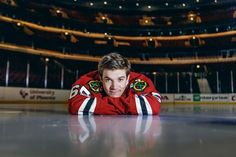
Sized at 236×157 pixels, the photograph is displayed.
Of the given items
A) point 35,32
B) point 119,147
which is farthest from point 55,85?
point 119,147

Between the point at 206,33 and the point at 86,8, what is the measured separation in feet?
41.0

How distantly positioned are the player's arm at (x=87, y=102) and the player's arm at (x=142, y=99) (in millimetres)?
282

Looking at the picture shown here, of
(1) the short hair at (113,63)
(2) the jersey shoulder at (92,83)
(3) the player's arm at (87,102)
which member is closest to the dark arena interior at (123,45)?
(3) the player's arm at (87,102)

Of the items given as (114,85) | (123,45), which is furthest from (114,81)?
(123,45)

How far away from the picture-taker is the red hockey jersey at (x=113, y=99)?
3.90m

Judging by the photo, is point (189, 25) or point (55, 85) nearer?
point (55, 85)

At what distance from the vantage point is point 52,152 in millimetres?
1434

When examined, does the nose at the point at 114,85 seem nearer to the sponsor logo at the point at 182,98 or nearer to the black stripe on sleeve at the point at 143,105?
the black stripe on sleeve at the point at 143,105

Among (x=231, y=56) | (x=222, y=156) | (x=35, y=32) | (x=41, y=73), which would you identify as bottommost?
(x=222, y=156)

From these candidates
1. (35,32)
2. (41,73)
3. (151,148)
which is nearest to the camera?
(151,148)

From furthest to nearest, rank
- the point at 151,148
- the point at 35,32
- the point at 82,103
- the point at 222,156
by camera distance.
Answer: the point at 35,32 < the point at 82,103 < the point at 151,148 < the point at 222,156

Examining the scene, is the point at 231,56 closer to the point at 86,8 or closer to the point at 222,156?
the point at 86,8

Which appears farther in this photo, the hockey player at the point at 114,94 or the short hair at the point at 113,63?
the hockey player at the point at 114,94

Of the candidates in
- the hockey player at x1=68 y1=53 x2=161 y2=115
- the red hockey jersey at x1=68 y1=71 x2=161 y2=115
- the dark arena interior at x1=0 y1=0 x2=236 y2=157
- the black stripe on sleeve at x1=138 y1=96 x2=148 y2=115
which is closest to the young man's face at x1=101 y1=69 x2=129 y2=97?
the hockey player at x1=68 y1=53 x2=161 y2=115
